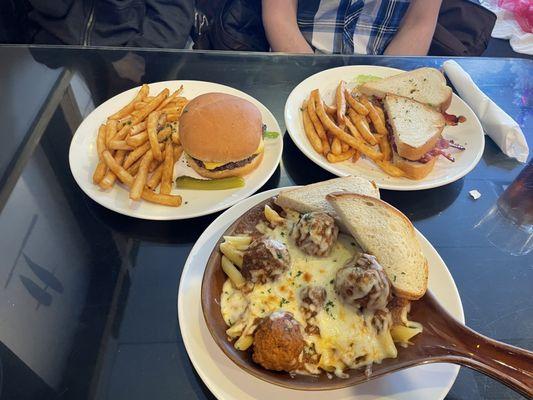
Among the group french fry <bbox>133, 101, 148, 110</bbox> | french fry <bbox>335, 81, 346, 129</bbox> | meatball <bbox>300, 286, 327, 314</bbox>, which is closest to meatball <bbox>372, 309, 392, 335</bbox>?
meatball <bbox>300, 286, 327, 314</bbox>

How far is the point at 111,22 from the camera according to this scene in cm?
232

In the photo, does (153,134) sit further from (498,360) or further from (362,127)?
(498,360)

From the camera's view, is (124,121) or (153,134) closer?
(153,134)

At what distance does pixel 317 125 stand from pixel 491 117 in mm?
839

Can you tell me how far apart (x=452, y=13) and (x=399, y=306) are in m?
2.28

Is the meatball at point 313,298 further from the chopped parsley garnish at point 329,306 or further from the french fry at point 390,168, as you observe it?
the french fry at point 390,168

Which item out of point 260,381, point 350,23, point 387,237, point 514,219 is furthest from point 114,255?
point 350,23

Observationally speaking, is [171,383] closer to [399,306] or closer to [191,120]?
[399,306]

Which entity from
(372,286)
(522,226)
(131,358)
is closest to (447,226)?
(522,226)

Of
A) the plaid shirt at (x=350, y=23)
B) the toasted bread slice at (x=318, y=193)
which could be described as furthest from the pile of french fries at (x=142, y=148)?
the plaid shirt at (x=350, y=23)

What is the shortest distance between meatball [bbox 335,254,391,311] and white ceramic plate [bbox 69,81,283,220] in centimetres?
62

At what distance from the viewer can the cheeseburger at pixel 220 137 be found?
156 centimetres

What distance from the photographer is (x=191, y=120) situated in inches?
62.7

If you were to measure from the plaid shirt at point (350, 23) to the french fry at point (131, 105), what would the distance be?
3.74 feet
